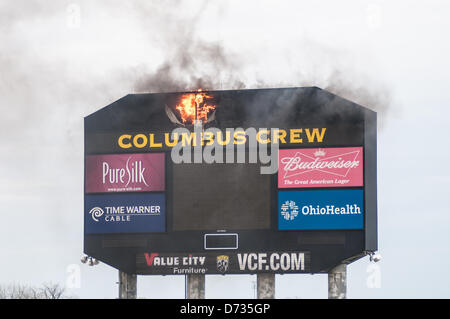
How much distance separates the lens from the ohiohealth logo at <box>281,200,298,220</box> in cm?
5522

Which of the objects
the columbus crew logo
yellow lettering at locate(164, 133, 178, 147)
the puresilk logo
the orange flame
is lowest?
the columbus crew logo

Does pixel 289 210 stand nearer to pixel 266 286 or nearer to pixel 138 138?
pixel 266 286

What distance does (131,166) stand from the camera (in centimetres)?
5662

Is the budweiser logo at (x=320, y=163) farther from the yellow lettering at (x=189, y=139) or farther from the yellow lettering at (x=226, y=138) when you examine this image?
the yellow lettering at (x=189, y=139)

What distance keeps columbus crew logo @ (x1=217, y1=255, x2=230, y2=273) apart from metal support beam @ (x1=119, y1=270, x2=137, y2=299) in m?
4.10

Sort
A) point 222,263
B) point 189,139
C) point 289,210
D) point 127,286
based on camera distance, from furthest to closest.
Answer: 1. point 127,286
2. point 189,139
3. point 222,263
4. point 289,210

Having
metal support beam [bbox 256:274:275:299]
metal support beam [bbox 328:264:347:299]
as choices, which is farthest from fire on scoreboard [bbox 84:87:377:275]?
metal support beam [bbox 328:264:347:299]

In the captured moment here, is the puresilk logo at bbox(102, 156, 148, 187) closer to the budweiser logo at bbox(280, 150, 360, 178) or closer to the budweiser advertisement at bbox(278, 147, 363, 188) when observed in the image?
the budweiser advertisement at bbox(278, 147, 363, 188)

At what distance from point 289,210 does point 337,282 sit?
12.7 feet

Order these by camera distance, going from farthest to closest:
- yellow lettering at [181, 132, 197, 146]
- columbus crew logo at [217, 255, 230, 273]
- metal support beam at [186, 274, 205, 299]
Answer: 1. metal support beam at [186, 274, 205, 299]
2. yellow lettering at [181, 132, 197, 146]
3. columbus crew logo at [217, 255, 230, 273]

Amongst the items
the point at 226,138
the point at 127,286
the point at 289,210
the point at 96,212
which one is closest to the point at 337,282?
the point at 289,210

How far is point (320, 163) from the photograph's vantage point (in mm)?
55406
